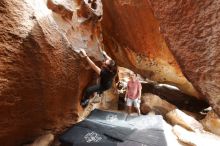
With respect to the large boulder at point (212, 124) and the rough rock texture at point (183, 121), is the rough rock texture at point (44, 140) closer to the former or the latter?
the rough rock texture at point (183, 121)

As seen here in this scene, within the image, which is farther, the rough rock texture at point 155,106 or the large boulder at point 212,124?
the rough rock texture at point 155,106

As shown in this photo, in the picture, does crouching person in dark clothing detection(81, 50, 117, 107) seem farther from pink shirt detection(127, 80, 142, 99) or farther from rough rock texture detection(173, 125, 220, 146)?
rough rock texture detection(173, 125, 220, 146)

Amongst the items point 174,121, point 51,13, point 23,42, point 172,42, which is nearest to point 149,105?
point 174,121

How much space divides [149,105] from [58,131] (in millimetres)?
4869

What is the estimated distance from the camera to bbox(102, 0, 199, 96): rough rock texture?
8.66m

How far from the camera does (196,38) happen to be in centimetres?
246

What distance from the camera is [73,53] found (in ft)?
19.6

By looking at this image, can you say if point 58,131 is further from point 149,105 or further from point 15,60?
point 149,105

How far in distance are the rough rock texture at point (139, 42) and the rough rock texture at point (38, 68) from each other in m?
2.55

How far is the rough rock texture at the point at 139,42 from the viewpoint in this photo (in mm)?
8664

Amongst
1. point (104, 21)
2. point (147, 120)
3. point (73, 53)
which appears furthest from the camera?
point (104, 21)

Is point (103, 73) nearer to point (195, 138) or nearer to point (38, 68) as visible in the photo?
point (38, 68)

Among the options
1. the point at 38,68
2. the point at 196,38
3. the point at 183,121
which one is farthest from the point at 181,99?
the point at 196,38

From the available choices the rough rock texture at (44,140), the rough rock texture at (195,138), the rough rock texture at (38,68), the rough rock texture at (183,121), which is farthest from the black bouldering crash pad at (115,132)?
the rough rock texture at (183,121)
